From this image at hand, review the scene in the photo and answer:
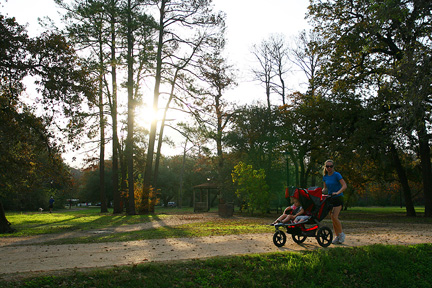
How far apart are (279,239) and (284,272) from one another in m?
1.78

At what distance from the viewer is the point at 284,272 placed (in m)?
6.72

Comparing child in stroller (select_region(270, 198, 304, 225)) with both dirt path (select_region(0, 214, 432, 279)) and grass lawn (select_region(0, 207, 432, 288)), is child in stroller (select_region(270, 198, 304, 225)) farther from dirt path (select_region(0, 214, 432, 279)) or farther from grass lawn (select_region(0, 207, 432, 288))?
grass lawn (select_region(0, 207, 432, 288))

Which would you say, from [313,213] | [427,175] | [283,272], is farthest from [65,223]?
[427,175]

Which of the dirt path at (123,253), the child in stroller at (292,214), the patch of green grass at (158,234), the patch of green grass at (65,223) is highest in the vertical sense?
the child in stroller at (292,214)

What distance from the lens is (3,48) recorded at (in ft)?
44.0

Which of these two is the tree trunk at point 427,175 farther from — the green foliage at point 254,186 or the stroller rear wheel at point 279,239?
the stroller rear wheel at point 279,239

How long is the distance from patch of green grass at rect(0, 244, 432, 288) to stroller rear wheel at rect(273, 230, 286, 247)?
0.88 metres

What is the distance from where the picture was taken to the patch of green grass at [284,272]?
224 inches

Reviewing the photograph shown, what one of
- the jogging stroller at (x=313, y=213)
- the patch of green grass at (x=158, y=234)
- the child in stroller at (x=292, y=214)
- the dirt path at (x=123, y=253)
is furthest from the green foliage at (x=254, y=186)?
the jogging stroller at (x=313, y=213)

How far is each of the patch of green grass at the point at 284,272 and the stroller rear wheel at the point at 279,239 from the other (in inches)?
34.5

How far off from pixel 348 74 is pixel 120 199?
2071 centimetres

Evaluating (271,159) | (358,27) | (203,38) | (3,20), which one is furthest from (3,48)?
(271,159)

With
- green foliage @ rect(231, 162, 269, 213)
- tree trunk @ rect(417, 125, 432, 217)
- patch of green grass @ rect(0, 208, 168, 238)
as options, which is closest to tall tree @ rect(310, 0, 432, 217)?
tree trunk @ rect(417, 125, 432, 217)

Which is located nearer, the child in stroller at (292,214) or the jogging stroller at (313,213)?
the jogging stroller at (313,213)
